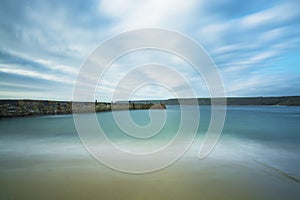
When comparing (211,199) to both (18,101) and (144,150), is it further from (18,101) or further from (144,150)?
(18,101)

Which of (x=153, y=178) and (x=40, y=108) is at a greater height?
(x=40, y=108)

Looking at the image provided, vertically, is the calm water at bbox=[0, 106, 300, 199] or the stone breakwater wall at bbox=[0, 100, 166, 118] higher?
the stone breakwater wall at bbox=[0, 100, 166, 118]

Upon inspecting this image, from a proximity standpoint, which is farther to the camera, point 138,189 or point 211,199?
point 138,189

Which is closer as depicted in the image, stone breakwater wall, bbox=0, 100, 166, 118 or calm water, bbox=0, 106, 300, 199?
calm water, bbox=0, 106, 300, 199

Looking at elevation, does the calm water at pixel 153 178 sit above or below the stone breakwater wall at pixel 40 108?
below

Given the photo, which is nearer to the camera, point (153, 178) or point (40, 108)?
point (153, 178)

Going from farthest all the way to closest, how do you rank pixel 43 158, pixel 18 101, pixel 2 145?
pixel 18 101 → pixel 2 145 → pixel 43 158

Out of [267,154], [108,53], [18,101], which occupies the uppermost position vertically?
[108,53]

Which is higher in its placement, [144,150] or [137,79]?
[137,79]

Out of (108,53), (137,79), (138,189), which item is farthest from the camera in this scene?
(137,79)

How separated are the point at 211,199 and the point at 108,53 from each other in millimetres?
6424

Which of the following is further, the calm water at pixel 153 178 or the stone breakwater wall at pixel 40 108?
the stone breakwater wall at pixel 40 108

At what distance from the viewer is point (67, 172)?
4.37 meters

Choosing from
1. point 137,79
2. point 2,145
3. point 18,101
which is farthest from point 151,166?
point 18,101
